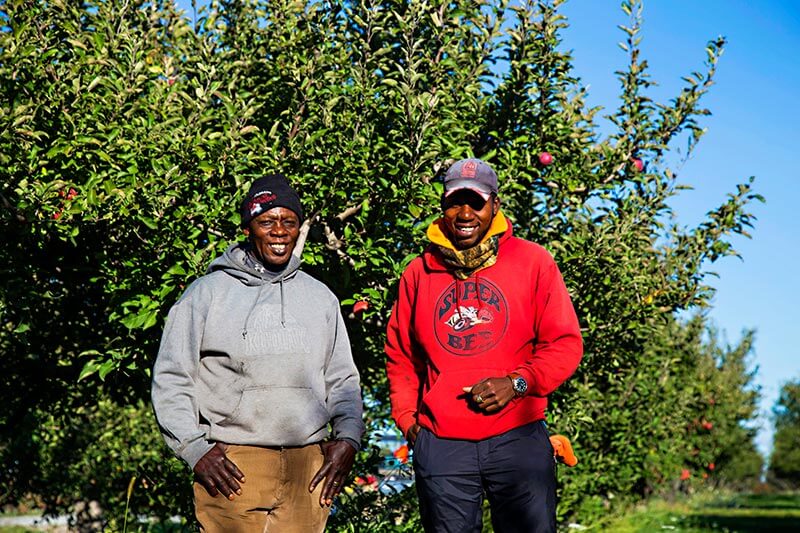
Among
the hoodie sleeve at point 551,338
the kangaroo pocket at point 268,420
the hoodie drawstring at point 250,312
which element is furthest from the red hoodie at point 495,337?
the hoodie drawstring at point 250,312

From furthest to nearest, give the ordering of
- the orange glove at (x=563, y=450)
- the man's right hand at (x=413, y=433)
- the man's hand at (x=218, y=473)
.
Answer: the orange glove at (x=563, y=450) < the man's right hand at (x=413, y=433) < the man's hand at (x=218, y=473)

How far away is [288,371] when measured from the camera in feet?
11.3

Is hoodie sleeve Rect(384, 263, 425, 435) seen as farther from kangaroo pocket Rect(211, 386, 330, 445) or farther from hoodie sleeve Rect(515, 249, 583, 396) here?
kangaroo pocket Rect(211, 386, 330, 445)

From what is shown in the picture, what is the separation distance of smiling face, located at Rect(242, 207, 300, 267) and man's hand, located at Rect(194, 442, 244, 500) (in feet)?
2.41

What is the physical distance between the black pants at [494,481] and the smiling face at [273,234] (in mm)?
964

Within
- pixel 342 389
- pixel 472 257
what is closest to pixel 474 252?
pixel 472 257

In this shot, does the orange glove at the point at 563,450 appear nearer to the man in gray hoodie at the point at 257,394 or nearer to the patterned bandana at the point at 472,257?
the patterned bandana at the point at 472,257

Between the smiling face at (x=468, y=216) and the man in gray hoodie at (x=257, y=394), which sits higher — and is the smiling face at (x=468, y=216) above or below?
above

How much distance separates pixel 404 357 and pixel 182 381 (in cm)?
106

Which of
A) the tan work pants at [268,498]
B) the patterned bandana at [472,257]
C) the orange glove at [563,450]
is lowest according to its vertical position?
the tan work pants at [268,498]

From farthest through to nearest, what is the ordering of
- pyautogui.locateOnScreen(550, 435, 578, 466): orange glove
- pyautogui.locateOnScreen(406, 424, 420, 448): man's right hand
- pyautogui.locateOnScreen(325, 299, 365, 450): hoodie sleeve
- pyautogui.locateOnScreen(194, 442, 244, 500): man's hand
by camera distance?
pyautogui.locateOnScreen(550, 435, 578, 466): orange glove < pyautogui.locateOnScreen(406, 424, 420, 448): man's right hand < pyautogui.locateOnScreen(325, 299, 365, 450): hoodie sleeve < pyautogui.locateOnScreen(194, 442, 244, 500): man's hand

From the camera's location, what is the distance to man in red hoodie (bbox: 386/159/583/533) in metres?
3.66

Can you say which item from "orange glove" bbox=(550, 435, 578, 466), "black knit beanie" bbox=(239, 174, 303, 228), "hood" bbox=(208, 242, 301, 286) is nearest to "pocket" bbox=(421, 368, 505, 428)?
"orange glove" bbox=(550, 435, 578, 466)

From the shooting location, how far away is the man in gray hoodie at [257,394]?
131 inches
